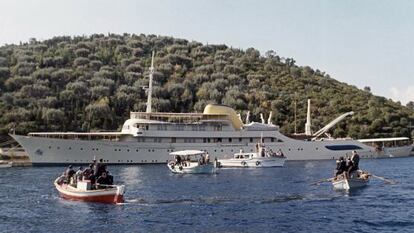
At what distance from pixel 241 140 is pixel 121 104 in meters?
30.3

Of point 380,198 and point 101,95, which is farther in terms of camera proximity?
point 101,95

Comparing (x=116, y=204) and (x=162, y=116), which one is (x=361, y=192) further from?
(x=162, y=116)

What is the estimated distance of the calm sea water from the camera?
27266 mm

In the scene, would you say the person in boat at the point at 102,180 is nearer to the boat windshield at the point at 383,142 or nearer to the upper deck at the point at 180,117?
the upper deck at the point at 180,117

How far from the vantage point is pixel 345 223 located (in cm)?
2773

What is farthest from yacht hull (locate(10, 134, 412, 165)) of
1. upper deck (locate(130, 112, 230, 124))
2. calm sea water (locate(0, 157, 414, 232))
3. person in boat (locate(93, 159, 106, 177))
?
person in boat (locate(93, 159, 106, 177))

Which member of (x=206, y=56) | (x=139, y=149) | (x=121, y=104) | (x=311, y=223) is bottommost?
(x=311, y=223)

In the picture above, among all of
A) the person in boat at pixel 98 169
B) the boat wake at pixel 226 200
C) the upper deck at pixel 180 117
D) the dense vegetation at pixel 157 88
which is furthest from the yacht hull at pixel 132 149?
the boat wake at pixel 226 200

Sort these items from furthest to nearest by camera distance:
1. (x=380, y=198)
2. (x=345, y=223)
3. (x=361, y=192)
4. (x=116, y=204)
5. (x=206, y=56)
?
(x=206, y=56)
(x=361, y=192)
(x=380, y=198)
(x=116, y=204)
(x=345, y=223)

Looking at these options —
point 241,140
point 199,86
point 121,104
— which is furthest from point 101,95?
point 241,140

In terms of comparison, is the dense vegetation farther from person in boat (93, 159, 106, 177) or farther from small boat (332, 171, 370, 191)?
small boat (332, 171, 370, 191)

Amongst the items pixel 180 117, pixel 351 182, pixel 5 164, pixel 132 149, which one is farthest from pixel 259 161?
pixel 5 164

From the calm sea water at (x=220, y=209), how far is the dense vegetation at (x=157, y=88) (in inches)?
1961

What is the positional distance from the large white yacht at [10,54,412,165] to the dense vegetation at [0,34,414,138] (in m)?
12.3
